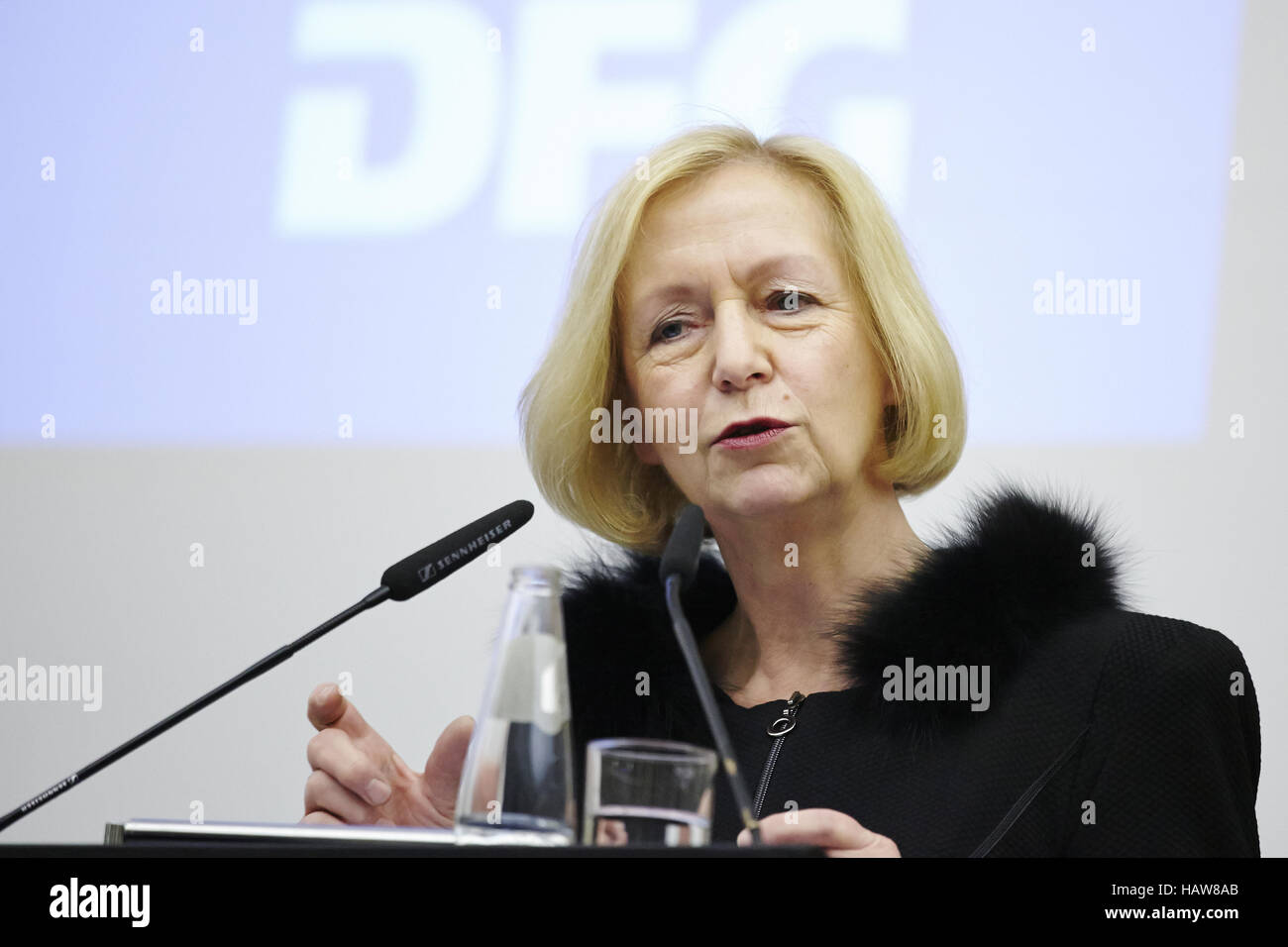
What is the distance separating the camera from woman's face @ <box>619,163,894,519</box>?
1.75 metres

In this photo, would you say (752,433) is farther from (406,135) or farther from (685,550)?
(406,135)

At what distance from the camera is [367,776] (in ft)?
4.89

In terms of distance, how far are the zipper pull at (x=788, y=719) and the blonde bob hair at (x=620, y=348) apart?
0.35m

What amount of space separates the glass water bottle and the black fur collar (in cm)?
72

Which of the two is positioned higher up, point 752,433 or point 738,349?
point 738,349

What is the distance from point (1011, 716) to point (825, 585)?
1.08 ft

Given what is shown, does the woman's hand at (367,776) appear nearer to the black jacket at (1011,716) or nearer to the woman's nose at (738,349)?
the black jacket at (1011,716)

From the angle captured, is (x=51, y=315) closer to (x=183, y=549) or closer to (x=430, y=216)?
(x=183, y=549)

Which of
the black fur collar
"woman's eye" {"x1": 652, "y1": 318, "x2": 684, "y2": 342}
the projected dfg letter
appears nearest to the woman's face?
"woman's eye" {"x1": 652, "y1": 318, "x2": 684, "y2": 342}

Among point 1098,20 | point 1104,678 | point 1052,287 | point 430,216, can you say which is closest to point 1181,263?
point 1052,287

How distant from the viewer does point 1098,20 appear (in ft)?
8.29

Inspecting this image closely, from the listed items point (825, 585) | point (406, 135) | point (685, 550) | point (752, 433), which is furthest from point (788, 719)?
point (406, 135)

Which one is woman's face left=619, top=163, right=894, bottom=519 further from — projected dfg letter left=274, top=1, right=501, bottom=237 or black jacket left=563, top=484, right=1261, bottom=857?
projected dfg letter left=274, top=1, right=501, bottom=237
